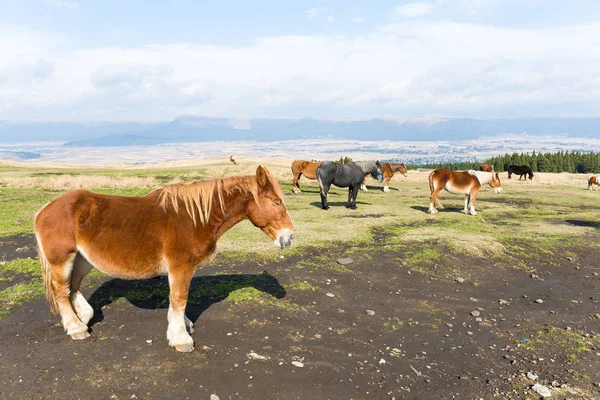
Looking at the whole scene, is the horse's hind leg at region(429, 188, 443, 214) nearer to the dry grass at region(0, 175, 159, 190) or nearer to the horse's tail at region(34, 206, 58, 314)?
the horse's tail at region(34, 206, 58, 314)

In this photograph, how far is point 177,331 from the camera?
6035 mm

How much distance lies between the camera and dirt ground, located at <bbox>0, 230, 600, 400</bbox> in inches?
212

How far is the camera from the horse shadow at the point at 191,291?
7.62 metres

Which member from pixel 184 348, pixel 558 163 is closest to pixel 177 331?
pixel 184 348

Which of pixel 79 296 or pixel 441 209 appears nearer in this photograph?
pixel 79 296

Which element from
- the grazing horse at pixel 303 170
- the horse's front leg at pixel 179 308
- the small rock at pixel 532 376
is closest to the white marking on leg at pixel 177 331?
the horse's front leg at pixel 179 308

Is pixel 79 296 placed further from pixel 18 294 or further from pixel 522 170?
pixel 522 170

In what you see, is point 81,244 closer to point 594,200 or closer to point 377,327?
point 377,327

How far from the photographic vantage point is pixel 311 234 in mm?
14383

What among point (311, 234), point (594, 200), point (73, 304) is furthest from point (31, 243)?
point (594, 200)

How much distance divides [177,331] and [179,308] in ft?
1.20

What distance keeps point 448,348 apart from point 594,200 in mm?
27810

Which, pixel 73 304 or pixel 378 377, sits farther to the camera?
pixel 73 304

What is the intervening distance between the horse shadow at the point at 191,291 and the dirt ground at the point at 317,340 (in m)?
0.04
